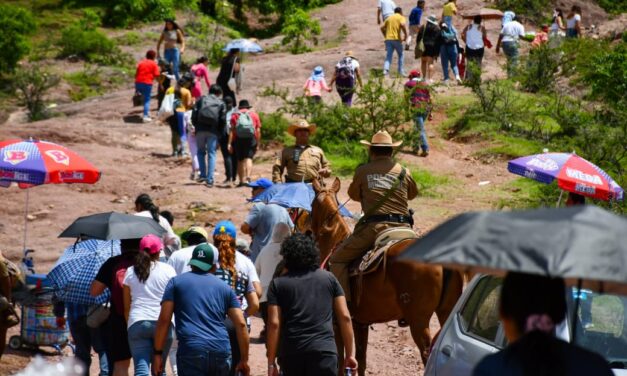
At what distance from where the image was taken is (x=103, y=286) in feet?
29.2

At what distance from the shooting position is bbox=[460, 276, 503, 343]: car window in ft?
21.7

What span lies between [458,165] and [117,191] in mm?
6640

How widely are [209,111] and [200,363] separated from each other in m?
11.5

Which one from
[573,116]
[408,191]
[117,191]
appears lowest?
[117,191]

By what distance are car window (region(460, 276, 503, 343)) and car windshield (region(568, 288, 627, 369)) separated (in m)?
0.52

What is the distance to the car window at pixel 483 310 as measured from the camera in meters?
6.62

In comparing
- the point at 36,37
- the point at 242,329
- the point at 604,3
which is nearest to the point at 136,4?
the point at 36,37

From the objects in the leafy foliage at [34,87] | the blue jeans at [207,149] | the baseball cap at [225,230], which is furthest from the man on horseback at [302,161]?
the leafy foliage at [34,87]

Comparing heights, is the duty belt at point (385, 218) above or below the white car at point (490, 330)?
below

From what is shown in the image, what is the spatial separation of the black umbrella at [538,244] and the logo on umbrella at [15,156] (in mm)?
9322

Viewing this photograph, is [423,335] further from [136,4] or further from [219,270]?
[136,4]

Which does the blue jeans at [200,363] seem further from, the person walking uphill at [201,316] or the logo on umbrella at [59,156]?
the logo on umbrella at [59,156]

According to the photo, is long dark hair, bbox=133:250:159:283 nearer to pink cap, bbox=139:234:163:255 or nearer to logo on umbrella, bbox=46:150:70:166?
pink cap, bbox=139:234:163:255

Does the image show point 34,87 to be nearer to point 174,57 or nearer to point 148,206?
point 174,57
